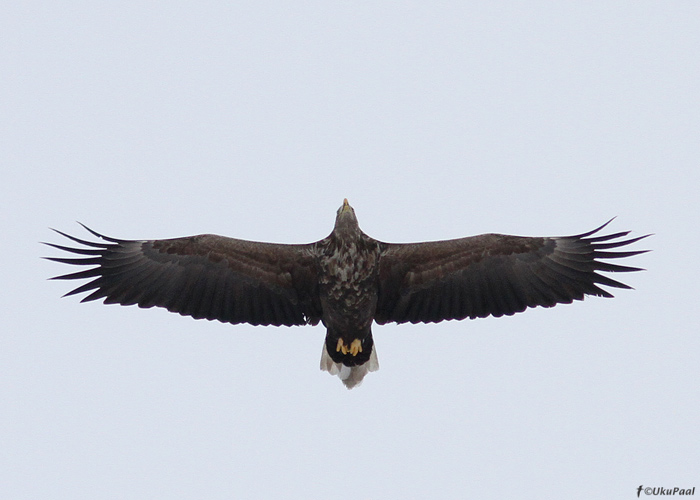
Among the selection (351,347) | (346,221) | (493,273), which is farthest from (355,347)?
(493,273)

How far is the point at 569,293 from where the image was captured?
994 centimetres

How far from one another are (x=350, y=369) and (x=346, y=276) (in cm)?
158

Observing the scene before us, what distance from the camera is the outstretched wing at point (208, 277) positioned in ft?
32.9

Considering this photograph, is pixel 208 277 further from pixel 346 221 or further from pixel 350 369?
pixel 350 369

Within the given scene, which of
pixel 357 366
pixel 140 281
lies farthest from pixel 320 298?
pixel 140 281

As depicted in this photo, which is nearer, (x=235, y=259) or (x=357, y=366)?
(x=235, y=259)

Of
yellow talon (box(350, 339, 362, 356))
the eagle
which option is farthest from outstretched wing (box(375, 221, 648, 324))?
yellow talon (box(350, 339, 362, 356))

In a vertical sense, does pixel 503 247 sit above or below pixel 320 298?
above

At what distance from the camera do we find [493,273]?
1008cm

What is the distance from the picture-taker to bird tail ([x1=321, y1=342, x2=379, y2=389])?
10.9m

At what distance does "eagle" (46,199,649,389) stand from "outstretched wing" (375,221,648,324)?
0.01m

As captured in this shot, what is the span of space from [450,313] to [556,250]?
4.20 ft

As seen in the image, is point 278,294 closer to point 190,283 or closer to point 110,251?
point 190,283

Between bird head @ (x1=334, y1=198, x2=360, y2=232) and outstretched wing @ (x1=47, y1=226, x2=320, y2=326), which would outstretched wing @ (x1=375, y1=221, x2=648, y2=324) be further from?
outstretched wing @ (x1=47, y1=226, x2=320, y2=326)
